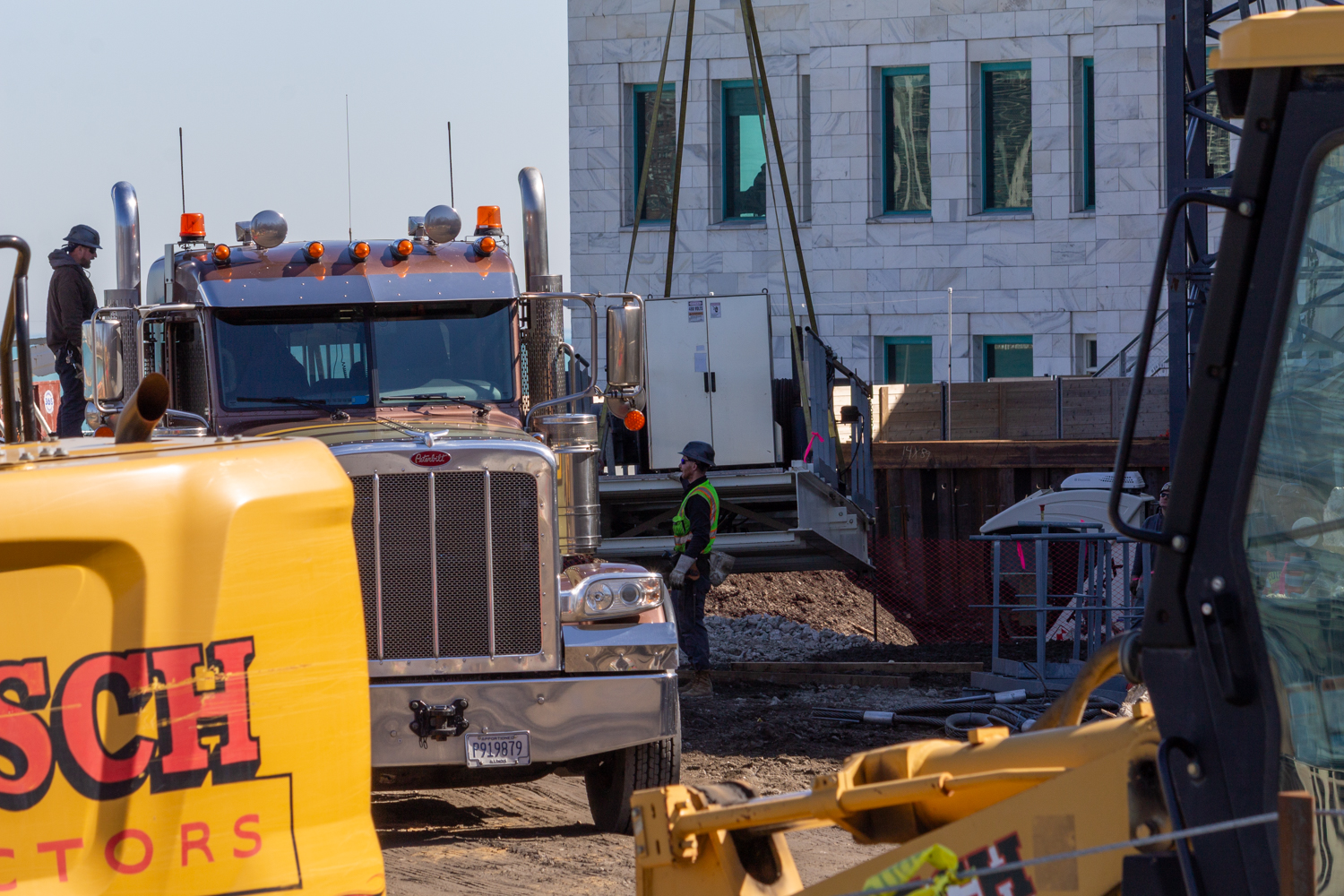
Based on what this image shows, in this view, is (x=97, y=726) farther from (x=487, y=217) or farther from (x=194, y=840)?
(x=487, y=217)

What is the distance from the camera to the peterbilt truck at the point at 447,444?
791 centimetres

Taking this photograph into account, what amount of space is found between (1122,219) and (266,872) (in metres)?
25.7

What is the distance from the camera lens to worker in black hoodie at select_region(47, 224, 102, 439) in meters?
11.9

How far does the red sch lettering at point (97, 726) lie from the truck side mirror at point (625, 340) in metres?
5.91

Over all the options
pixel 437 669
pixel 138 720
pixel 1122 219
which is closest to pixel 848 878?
pixel 138 720

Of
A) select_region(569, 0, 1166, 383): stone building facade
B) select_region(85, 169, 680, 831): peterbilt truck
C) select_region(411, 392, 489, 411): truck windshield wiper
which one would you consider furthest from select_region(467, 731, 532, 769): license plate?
select_region(569, 0, 1166, 383): stone building facade

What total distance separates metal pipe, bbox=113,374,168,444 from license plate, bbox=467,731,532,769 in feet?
13.1

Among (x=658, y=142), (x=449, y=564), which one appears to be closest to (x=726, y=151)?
(x=658, y=142)

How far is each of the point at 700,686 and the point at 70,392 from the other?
5845 millimetres

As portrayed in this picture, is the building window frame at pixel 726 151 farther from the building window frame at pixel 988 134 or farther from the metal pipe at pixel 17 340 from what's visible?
the metal pipe at pixel 17 340

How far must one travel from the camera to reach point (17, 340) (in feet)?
14.5

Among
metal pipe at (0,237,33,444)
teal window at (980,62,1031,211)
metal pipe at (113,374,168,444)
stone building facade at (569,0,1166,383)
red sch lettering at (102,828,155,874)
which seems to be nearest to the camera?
red sch lettering at (102,828,155,874)

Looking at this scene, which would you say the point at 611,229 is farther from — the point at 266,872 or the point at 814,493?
the point at 266,872

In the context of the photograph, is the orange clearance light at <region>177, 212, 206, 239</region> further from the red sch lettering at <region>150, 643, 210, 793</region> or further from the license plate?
the red sch lettering at <region>150, 643, 210, 793</region>
